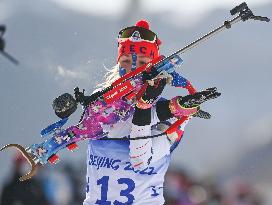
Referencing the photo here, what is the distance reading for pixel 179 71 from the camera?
10312 millimetres

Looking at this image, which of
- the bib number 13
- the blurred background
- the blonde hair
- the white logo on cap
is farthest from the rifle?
the blurred background

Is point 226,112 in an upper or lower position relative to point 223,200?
upper

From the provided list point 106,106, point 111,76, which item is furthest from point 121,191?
point 111,76

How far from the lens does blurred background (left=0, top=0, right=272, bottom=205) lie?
864 cm

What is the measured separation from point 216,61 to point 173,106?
270 inches

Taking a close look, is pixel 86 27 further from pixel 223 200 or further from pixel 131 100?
pixel 131 100

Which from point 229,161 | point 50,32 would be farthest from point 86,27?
point 229,161

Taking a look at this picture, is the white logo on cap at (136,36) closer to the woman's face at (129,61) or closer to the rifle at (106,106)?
the woman's face at (129,61)

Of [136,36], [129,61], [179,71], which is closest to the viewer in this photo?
[129,61]

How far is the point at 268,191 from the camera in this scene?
8109 millimetres

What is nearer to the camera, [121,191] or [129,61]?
[121,191]

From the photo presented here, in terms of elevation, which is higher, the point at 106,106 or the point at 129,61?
the point at 129,61

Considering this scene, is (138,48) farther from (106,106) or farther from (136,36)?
(106,106)

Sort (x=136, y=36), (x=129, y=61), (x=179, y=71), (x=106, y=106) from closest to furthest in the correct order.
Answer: (x=106, y=106), (x=129, y=61), (x=136, y=36), (x=179, y=71)
